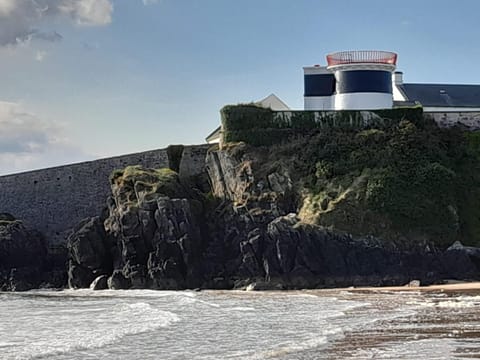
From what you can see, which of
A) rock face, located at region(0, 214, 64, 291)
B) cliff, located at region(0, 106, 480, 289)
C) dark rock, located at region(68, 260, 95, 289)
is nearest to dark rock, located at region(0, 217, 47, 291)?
rock face, located at region(0, 214, 64, 291)

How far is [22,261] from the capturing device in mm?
32625

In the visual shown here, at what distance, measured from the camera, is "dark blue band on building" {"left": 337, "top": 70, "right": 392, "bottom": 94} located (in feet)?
117

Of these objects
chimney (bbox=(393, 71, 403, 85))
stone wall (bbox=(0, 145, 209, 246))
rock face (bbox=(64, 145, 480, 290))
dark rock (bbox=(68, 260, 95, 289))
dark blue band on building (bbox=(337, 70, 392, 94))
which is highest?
chimney (bbox=(393, 71, 403, 85))

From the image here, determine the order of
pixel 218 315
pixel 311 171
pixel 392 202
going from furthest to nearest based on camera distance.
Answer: pixel 311 171 < pixel 392 202 < pixel 218 315

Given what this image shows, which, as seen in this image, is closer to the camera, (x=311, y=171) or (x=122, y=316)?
(x=122, y=316)

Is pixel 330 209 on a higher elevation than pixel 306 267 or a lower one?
higher

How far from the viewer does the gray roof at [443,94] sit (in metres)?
39.1

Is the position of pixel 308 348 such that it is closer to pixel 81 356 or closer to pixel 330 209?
pixel 81 356

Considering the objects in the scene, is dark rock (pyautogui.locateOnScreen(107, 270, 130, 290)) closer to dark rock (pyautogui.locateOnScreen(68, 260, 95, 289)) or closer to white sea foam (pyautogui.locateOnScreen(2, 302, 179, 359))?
dark rock (pyautogui.locateOnScreen(68, 260, 95, 289))

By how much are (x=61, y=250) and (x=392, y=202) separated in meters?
14.3

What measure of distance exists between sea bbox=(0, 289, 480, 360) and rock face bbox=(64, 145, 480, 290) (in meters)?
2.24

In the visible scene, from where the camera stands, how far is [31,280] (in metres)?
32.1

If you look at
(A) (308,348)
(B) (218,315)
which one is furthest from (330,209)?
(A) (308,348)

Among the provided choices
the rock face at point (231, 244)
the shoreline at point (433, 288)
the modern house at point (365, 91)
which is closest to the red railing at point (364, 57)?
the modern house at point (365, 91)
